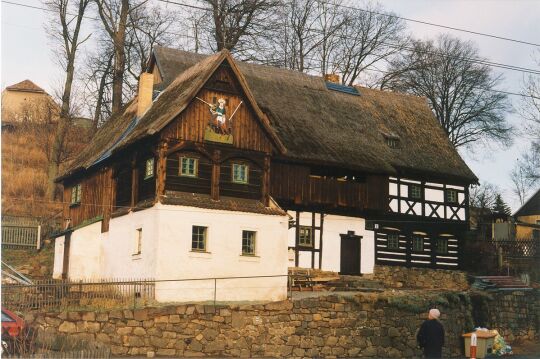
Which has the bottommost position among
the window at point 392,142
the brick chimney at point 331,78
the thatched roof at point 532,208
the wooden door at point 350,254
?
the wooden door at point 350,254

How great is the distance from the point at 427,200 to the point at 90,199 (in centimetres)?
1708

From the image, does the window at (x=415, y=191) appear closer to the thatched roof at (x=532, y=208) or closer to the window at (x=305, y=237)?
the window at (x=305, y=237)

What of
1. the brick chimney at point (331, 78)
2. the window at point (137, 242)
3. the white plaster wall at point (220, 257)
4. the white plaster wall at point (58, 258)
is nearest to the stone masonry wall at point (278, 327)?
the white plaster wall at point (220, 257)

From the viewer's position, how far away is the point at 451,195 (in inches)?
1594

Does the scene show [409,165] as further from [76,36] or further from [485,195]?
[485,195]

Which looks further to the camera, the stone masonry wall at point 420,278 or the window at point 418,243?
the window at point 418,243

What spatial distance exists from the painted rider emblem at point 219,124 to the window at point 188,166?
0.99 meters

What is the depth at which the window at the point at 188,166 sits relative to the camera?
28078mm

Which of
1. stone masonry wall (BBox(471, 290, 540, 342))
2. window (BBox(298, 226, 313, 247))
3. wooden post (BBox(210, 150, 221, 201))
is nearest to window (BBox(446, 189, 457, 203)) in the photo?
stone masonry wall (BBox(471, 290, 540, 342))

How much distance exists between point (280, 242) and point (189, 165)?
14.9 ft

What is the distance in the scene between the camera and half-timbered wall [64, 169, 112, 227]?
3234cm

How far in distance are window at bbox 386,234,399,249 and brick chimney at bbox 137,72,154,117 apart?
44.6 ft

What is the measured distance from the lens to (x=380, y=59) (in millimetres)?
52844

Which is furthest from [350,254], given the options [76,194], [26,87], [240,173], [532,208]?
[26,87]
